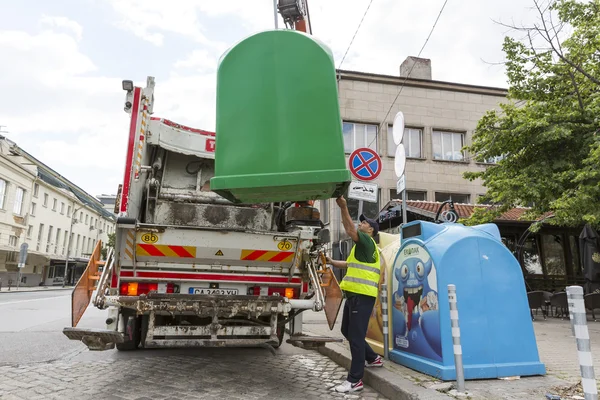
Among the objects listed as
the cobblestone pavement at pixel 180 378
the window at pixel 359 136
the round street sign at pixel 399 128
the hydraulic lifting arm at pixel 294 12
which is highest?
the window at pixel 359 136

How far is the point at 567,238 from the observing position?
15.4 m

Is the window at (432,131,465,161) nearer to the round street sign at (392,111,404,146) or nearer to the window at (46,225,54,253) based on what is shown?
the round street sign at (392,111,404,146)

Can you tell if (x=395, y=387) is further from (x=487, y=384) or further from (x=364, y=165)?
(x=364, y=165)

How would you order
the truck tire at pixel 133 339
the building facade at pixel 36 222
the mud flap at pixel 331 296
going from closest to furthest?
1. the mud flap at pixel 331 296
2. the truck tire at pixel 133 339
3. the building facade at pixel 36 222

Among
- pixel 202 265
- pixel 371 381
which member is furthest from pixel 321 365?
pixel 202 265

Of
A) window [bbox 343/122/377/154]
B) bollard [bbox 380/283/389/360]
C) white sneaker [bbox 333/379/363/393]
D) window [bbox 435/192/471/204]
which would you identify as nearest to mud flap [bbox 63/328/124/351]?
white sneaker [bbox 333/379/363/393]

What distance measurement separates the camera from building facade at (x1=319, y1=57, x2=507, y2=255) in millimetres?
20188

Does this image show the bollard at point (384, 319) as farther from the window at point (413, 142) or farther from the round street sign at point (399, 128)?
the window at point (413, 142)

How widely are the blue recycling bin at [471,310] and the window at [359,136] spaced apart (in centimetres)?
1534

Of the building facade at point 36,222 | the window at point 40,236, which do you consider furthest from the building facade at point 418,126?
the window at point 40,236

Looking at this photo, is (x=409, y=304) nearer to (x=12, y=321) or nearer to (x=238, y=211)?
(x=238, y=211)

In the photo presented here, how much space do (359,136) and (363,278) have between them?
16.2m

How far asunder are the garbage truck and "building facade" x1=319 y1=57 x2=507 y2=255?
46.0 feet

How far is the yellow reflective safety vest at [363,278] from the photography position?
447 centimetres
